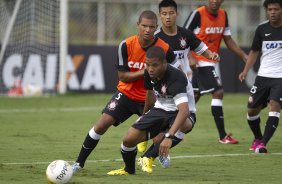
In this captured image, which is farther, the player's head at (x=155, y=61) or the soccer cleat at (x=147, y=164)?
the soccer cleat at (x=147, y=164)

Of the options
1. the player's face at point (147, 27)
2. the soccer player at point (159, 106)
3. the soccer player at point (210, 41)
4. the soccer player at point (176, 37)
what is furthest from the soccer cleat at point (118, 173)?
the soccer player at point (210, 41)

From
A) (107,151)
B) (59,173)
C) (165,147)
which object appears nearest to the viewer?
(59,173)

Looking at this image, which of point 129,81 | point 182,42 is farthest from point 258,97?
point 129,81

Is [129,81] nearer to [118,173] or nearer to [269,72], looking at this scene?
[118,173]

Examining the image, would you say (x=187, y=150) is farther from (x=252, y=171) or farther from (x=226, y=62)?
(x=226, y=62)

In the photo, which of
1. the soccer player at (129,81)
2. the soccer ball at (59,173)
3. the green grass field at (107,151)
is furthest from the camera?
the soccer player at (129,81)

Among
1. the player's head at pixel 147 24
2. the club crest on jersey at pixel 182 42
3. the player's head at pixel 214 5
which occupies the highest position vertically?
the player's head at pixel 147 24

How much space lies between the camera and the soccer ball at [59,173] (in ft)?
28.2

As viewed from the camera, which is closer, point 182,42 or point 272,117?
point 182,42

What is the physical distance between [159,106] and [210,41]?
180 inches

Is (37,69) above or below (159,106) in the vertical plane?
below

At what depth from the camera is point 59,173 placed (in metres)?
8.61

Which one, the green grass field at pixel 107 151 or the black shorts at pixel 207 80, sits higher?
the black shorts at pixel 207 80

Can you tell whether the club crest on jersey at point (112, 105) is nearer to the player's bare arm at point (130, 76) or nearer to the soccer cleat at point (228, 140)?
the player's bare arm at point (130, 76)
